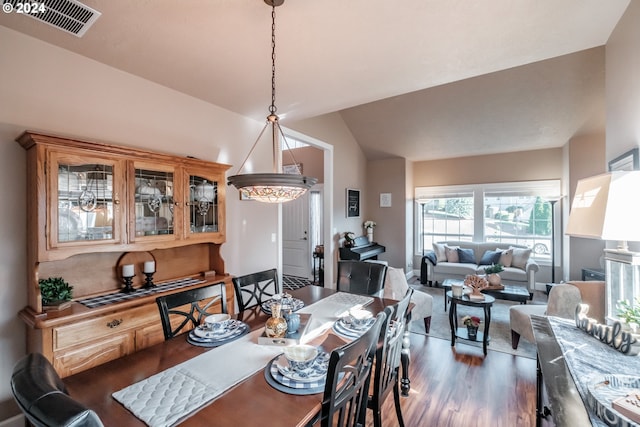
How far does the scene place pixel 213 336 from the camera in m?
1.62

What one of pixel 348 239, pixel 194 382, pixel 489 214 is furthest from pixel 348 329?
pixel 489 214

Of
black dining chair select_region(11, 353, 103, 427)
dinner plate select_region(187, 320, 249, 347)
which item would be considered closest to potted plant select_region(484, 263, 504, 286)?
dinner plate select_region(187, 320, 249, 347)

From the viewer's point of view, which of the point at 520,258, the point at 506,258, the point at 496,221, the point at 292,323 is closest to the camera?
the point at 292,323

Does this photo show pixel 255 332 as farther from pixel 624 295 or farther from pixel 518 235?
pixel 518 235

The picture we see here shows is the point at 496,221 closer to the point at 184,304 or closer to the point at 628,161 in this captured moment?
the point at 628,161

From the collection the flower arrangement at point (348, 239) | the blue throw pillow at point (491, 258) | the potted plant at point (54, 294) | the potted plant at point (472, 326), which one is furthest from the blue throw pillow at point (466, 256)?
the potted plant at point (54, 294)

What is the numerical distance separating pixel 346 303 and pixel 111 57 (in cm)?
258

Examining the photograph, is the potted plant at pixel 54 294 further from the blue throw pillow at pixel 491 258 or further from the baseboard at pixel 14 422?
the blue throw pillow at pixel 491 258

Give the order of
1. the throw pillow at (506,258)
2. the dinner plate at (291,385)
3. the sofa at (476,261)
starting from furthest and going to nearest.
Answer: the throw pillow at (506,258), the sofa at (476,261), the dinner plate at (291,385)

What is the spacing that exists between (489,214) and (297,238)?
13.5ft

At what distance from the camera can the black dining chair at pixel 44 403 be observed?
26.5 inches

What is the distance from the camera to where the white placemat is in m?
1.03

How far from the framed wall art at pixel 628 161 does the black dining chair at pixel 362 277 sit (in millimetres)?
1770

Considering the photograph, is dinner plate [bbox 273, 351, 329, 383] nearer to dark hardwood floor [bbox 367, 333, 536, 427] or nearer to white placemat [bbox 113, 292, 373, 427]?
white placemat [bbox 113, 292, 373, 427]
